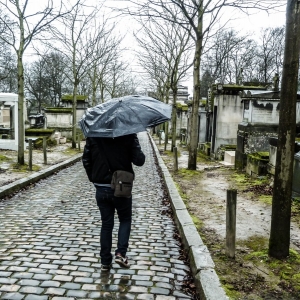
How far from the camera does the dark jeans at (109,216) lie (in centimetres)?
399

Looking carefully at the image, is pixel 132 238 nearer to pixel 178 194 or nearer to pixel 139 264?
pixel 139 264

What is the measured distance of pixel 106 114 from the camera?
3945 mm

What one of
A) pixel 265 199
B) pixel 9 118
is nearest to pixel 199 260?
pixel 265 199

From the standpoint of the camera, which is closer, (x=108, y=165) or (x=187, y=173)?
(x=108, y=165)

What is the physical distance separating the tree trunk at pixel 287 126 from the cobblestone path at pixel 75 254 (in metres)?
1.35

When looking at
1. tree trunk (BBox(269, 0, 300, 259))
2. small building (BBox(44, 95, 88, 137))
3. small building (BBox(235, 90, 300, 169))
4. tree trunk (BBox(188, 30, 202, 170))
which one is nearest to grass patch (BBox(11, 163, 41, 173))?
tree trunk (BBox(188, 30, 202, 170))

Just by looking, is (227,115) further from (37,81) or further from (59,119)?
(37,81)

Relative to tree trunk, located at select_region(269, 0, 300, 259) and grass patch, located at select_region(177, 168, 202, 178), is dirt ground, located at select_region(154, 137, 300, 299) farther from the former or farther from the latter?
grass patch, located at select_region(177, 168, 202, 178)

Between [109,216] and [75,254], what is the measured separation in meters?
1.05

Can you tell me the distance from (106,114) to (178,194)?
15.5 ft

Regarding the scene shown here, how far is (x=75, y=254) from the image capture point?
4734 mm

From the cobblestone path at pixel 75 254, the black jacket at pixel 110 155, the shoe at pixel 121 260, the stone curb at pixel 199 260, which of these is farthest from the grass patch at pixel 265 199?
the black jacket at pixel 110 155

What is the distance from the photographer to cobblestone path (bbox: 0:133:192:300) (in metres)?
3.72

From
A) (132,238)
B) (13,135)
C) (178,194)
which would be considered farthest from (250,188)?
(13,135)
